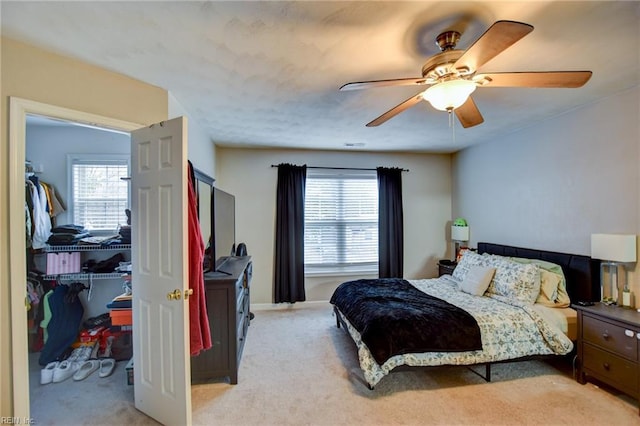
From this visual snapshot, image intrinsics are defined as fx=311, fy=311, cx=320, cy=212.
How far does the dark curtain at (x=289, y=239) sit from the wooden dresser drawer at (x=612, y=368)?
10.7 feet

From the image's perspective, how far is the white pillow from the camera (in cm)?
324

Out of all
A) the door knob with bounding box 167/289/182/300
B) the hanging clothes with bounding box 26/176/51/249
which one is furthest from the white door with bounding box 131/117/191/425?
Answer: the hanging clothes with bounding box 26/176/51/249

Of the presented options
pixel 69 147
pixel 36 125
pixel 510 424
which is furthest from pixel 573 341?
pixel 36 125

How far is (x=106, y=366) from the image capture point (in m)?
2.82

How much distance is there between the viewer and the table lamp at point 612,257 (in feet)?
8.18

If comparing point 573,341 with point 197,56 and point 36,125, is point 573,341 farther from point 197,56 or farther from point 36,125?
point 36,125

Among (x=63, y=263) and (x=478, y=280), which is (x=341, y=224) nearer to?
(x=478, y=280)

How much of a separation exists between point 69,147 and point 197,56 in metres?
2.43

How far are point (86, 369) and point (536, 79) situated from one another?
13.2 feet

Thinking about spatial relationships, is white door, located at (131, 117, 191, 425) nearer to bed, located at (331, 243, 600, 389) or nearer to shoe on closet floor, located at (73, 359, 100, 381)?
shoe on closet floor, located at (73, 359, 100, 381)

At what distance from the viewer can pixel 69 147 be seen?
3383 millimetres

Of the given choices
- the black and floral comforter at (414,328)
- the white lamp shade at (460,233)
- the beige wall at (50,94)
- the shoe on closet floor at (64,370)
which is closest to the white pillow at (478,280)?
the black and floral comforter at (414,328)

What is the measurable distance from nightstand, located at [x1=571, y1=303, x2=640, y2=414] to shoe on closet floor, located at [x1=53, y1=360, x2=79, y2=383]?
4344 millimetres

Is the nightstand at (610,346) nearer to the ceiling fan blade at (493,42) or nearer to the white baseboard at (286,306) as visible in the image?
the ceiling fan blade at (493,42)
